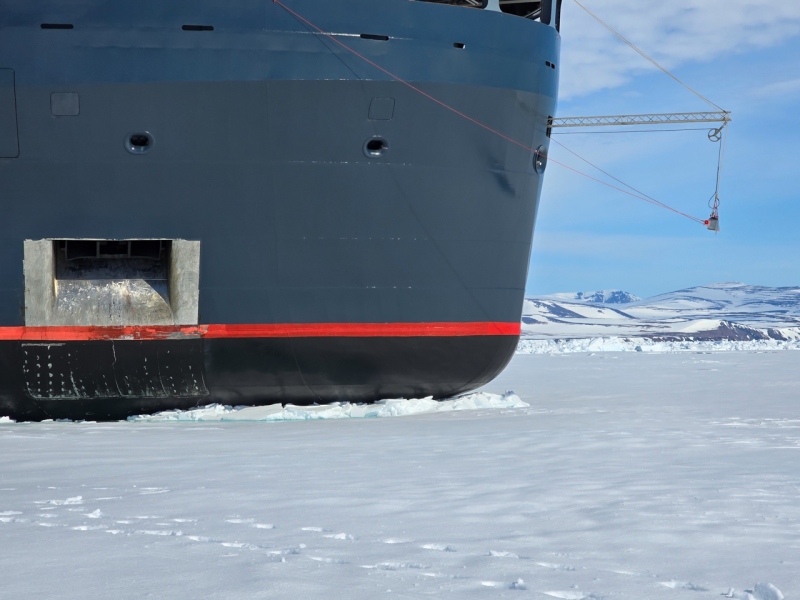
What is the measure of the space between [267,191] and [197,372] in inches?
88.4

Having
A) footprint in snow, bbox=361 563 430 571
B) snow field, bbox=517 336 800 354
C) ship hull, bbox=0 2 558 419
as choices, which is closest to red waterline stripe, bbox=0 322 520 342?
ship hull, bbox=0 2 558 419

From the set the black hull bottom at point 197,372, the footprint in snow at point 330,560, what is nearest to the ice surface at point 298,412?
the black hull bottom at point 197,372

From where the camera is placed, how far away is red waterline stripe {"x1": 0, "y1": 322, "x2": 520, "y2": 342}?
346 inches

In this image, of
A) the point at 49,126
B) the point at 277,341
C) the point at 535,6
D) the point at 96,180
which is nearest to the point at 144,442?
the point at 277,341

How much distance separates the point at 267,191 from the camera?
8797mm

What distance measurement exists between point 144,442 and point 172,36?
177 inches

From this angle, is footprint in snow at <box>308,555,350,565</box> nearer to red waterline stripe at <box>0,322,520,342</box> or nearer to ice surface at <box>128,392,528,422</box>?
ice surface at <box>128,392,528,422</box>

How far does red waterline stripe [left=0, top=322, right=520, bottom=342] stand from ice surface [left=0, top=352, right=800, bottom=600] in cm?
152

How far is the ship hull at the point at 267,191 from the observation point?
8.62 meters

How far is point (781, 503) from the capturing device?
13.0 ft

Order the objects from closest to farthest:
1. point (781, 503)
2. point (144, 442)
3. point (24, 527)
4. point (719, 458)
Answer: point (24, 527), point (781, 503), point (719, 458), point (144, 442)

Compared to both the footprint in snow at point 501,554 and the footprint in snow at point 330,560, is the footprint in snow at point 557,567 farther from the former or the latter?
the footprint in snow at point 330,560

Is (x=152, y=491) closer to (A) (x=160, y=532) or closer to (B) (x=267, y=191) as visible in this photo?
(A) (x=160, y=532)

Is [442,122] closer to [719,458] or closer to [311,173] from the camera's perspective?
[311,173]
